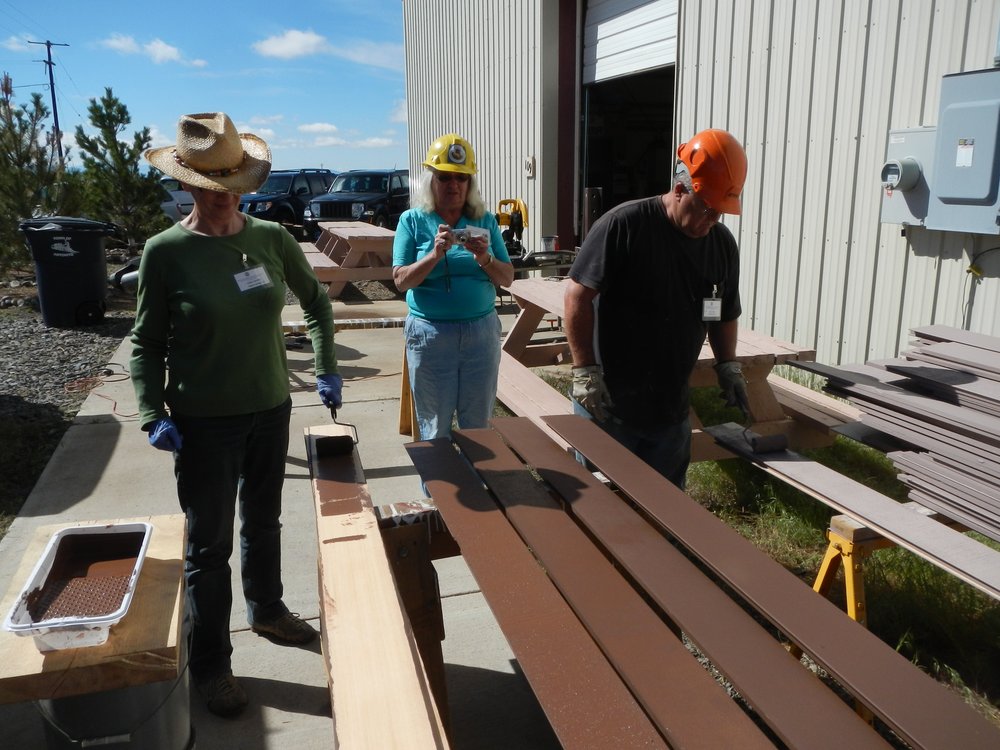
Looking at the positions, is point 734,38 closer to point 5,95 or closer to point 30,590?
point 30,590

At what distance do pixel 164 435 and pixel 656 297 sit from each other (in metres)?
1.76

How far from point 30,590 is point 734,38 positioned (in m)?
6.67

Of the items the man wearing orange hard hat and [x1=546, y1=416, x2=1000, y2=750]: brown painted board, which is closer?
[x1=546, y1=416, x2=1000, y2=750]: brown painted board

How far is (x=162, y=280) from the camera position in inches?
99.7

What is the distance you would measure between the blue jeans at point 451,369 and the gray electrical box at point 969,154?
2855 millimetres

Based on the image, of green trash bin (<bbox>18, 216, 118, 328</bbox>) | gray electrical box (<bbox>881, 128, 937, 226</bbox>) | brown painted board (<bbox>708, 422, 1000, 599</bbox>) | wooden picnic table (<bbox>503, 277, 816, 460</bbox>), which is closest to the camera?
brown painted board (<bbox>708, 422, 1000, 599</bbox>)

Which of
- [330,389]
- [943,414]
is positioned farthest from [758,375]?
[330,389]

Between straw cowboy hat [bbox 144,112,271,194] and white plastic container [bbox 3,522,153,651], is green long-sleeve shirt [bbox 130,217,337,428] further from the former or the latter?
white plastic container [bbox 3,522,153,651]

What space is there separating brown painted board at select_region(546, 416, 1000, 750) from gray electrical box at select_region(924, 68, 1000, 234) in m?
2.88

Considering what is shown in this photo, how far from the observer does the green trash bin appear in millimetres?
9203

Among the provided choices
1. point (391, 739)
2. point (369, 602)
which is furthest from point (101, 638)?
point (391, 739)

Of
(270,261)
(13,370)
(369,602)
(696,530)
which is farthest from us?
(13,370)

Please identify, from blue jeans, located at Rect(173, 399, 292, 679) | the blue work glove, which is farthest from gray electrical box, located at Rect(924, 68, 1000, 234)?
blue jeans, located at Rect(173, 399, 292, 679)

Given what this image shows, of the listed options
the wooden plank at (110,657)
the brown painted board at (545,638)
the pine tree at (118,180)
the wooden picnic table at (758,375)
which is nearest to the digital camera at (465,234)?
the wooden picnic table at (758,375)
